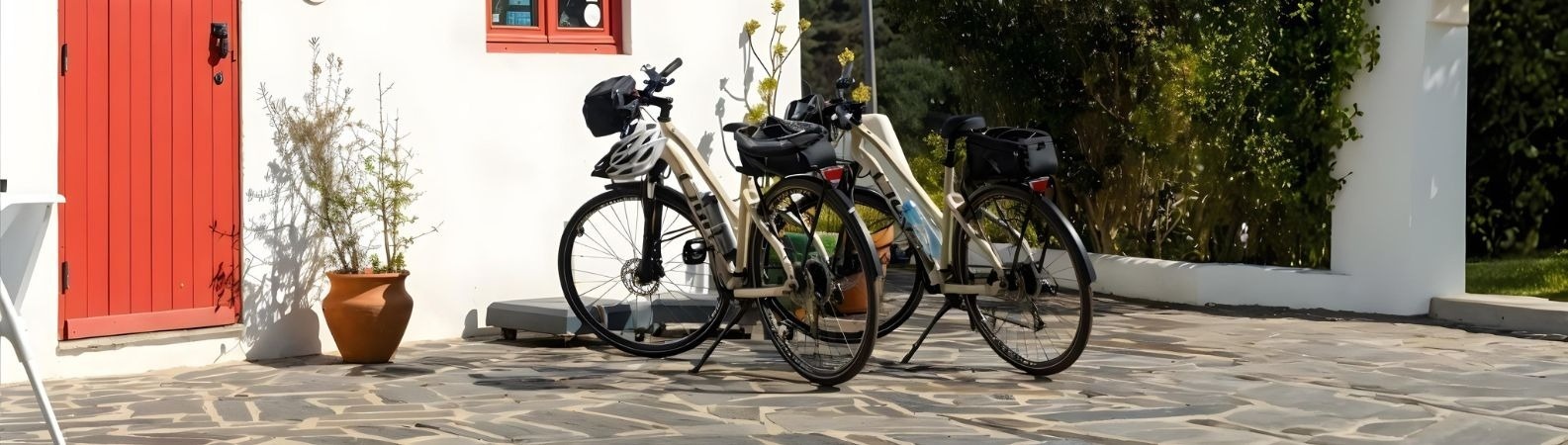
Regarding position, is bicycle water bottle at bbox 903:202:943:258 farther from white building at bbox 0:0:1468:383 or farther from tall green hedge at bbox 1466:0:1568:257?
tall green hedge at bbox 1466:0:1568:257

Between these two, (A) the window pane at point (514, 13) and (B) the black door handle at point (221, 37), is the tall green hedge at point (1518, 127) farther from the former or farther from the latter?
(B) the black door handle at point (221, 37)

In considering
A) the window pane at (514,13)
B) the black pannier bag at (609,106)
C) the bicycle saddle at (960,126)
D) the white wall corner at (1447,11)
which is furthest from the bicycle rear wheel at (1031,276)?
the white wall corner at (1447,11)

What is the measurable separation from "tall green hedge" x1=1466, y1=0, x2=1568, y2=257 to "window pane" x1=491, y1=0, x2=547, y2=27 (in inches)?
248

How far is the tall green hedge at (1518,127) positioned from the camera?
36.9 feet

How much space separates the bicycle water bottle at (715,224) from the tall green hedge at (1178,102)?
4.11 m

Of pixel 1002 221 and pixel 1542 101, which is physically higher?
pixel 1542 101

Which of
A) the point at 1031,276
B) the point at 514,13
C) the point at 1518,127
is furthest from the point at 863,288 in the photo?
the point at 1518,127

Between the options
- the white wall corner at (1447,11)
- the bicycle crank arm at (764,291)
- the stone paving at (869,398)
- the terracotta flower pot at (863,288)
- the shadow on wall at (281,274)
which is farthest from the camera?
the white wall corner at (1447,11)

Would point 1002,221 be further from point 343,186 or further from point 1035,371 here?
point 343,186

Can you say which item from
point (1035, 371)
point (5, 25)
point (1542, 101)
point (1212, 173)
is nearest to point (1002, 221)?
point (1035, 371)

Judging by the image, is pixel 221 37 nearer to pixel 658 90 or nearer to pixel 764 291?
pixel 658 90

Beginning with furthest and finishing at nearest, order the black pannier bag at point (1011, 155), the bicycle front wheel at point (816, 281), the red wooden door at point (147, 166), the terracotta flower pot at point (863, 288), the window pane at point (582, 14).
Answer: the window pane at point (582, 14)
the red wooden door at point (147, 166)
the terracotta flower pot at point (863, 288)
the black pannier bag at point (1011, 155)
the bicycle front wheel at point (816, 281)

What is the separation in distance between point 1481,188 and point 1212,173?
7.61 ft

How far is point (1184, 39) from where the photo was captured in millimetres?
10719
